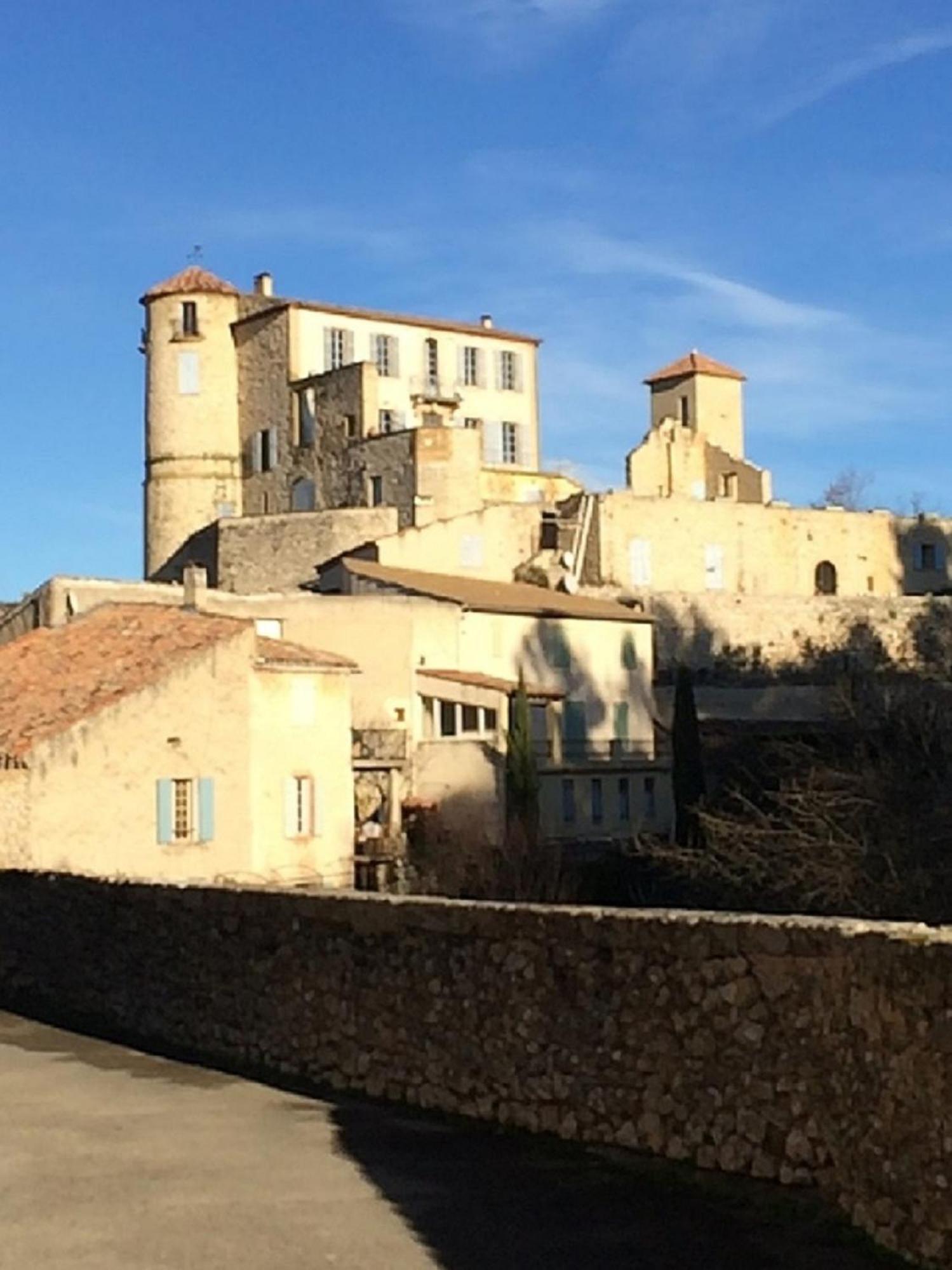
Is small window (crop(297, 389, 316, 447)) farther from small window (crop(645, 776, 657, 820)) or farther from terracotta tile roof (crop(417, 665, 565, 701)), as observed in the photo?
small window (crop(645, 776, 657, 820))

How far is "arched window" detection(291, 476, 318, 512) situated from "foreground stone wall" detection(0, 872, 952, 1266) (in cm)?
5471

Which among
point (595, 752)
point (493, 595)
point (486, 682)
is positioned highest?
point (493, 595)

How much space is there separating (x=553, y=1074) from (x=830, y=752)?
86.2 feet

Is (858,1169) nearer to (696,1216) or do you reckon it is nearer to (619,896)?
(696,1216)

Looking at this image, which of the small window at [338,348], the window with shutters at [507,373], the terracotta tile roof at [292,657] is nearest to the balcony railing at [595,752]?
the terracotta tile roof at [292,657]

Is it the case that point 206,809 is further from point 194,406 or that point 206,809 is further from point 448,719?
point 194,406

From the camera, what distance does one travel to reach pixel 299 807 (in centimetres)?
3522

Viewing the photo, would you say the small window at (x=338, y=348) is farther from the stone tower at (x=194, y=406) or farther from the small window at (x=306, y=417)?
the stone tower at (x=194, y=406)

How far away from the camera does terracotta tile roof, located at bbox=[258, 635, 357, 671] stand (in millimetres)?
34719

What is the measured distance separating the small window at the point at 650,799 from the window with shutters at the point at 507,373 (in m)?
29.7

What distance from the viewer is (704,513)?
67.1m

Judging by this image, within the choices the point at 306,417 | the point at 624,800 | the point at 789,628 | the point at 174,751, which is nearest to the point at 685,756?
the point at 624,800

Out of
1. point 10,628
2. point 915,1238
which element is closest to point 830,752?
point 10,628

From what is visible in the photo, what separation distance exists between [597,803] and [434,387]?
29405 millimetres
